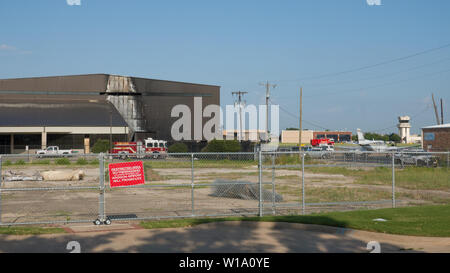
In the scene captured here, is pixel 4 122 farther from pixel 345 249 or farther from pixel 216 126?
pixel 345 249

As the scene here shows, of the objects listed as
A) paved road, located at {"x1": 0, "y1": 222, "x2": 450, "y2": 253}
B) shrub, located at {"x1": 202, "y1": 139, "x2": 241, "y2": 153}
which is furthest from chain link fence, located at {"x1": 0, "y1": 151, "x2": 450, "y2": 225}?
shrub, located at {"x1": 202, "y1": 139, "x2": 241, "y2": 153}

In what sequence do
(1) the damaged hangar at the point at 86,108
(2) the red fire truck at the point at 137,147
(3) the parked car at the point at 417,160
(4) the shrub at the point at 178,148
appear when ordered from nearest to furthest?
(3) the parked car at the point at 417,160 < (2) the red fire truck at the point at 137,147 < (4) the shrub at the point at 178,148 < (1) the damaged hangar at the point at 86,108

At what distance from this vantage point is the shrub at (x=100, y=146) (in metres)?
63.5

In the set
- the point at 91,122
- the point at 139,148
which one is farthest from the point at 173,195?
the point at 91,122

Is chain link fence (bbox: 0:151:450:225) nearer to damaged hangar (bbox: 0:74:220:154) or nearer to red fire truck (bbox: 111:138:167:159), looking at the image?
red fire truck (bbox: 111:138:167:159)

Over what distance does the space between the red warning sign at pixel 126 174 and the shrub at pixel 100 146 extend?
50556mm

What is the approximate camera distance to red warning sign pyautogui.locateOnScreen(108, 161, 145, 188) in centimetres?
1408

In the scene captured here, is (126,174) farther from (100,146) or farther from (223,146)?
(100,146)

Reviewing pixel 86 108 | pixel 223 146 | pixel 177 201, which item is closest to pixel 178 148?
pixel 223 146

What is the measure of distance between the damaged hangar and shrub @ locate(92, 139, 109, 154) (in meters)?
1.88

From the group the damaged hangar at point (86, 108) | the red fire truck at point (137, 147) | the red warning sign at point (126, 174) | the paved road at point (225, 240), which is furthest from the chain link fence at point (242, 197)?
the damaged hangar at point (86, 108)

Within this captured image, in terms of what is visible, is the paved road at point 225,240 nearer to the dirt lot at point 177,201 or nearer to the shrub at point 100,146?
the dirt lot at point 177,201
